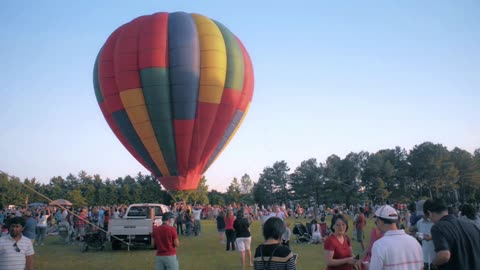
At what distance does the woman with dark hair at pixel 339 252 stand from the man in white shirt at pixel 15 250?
4207 mm

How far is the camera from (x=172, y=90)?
73.9 feet

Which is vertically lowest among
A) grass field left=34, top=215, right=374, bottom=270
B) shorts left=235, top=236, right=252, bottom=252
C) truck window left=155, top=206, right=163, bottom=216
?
grass field left=34, top=215, right=374, bottom=270

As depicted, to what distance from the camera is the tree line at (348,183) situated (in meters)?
79.1

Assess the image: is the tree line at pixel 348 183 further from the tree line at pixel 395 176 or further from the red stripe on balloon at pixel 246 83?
the red stripe on balloon at pixel 246 83

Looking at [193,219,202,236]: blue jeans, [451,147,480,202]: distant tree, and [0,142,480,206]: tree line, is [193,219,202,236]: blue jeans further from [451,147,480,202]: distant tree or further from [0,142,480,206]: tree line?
[451,147,480,202]: distant tree

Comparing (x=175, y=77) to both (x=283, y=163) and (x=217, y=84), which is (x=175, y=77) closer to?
(x=217, y=84)

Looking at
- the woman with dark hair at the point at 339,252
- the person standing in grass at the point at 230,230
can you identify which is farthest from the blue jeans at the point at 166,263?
the person standing in grass at the point at 230,230

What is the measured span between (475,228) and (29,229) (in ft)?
40.5

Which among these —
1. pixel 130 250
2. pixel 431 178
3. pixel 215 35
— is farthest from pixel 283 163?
pixel 130 250

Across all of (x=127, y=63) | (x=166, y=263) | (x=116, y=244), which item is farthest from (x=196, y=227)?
(x=166, y=263)

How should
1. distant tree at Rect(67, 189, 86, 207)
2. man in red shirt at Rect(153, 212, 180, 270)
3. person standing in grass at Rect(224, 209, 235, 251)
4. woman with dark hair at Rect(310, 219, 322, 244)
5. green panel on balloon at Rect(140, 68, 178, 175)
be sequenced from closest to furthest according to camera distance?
man in red shirt at Rect(153, 212, 180, 270), person standing in grass at Rect(224, 209, 235, 251), woman with dark hair at Rect(310, 219, 322, 244), green panel on balloon at Rect(140, 68, 178, 175), distant tree at Rect(67, 189, 86, 207)

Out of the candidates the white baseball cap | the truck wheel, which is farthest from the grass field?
the white baseball cap

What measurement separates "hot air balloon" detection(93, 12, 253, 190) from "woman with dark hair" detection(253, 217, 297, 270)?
1894 cm

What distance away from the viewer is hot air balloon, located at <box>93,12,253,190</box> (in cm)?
2252
